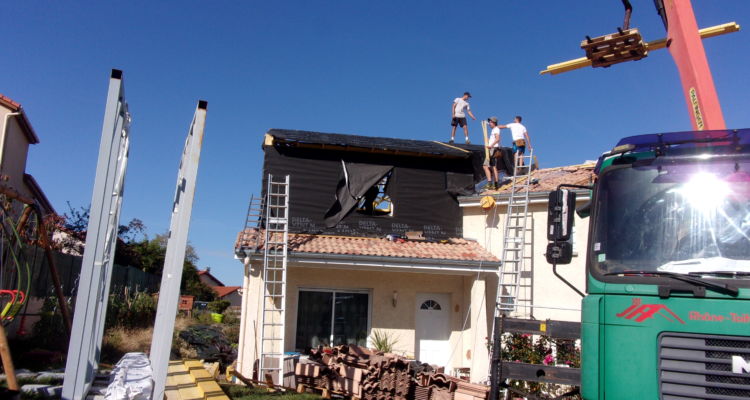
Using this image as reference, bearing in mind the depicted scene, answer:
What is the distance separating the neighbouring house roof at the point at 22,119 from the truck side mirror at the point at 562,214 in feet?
48.0

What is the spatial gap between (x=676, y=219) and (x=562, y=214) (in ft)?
3.20

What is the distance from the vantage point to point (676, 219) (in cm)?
462

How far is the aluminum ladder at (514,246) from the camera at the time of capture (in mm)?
11742

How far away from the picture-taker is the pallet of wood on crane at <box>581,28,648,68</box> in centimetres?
757

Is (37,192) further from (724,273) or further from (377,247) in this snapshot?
(724,273)

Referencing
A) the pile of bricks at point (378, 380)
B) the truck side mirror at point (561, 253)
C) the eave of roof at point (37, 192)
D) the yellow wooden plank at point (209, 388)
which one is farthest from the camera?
the eave of roof at point (37, 192)

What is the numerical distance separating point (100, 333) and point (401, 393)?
5.81m

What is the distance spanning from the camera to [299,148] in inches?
563

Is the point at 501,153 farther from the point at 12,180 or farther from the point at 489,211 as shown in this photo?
the point at 12,180

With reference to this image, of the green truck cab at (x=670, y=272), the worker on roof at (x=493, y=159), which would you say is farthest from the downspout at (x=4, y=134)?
the green truck cab at (x=670, y=272)

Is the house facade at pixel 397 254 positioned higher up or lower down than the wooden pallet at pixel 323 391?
higher up

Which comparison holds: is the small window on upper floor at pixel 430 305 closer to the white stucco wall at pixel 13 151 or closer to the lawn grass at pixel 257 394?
the lawn grass at pixel 257 394

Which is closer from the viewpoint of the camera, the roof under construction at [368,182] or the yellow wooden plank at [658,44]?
the yellow wooden plank at [658,44]

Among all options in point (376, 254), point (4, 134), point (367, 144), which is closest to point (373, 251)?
point (376, 254)
